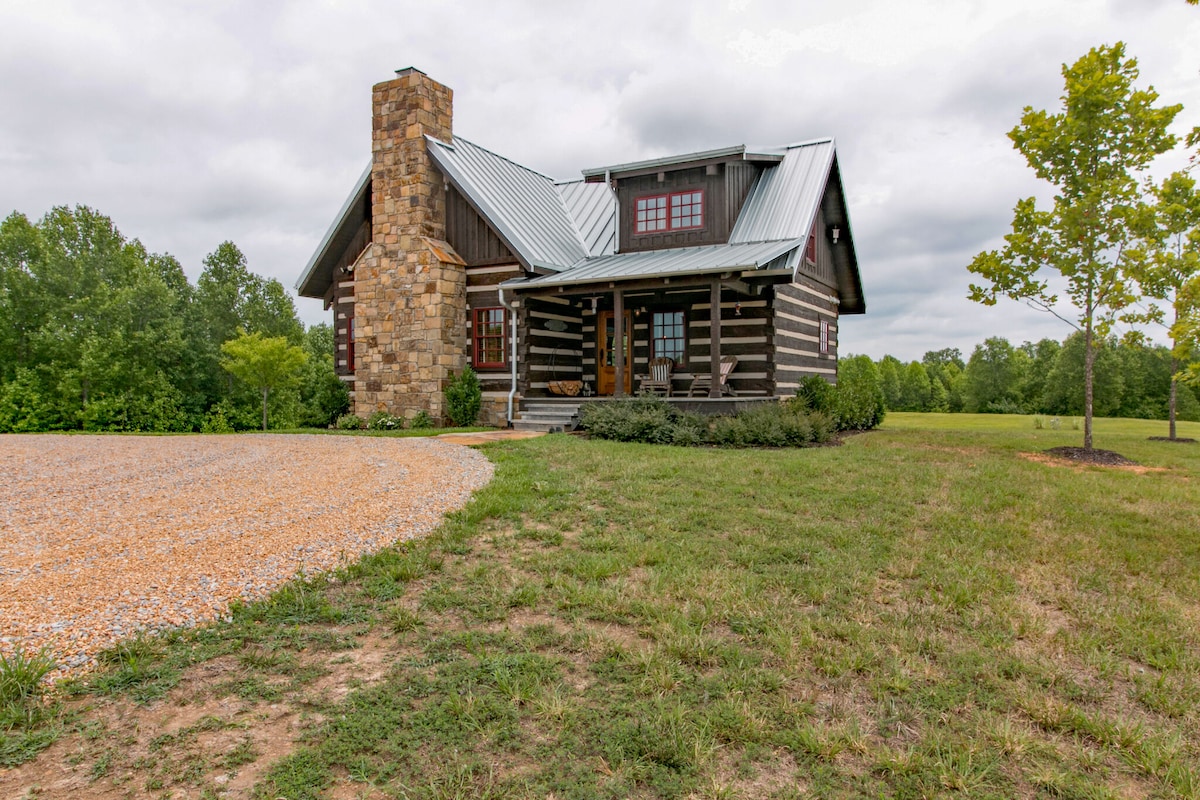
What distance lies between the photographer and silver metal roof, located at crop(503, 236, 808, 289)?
14.4 meters

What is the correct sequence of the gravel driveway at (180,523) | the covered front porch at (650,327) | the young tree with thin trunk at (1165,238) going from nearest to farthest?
the gravel driveway at (180,523)
the young tree with thin trunk at (1165,238)
the covered front porch at (650,327)

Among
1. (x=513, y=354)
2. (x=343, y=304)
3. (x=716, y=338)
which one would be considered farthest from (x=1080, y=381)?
(x=343, y=304)

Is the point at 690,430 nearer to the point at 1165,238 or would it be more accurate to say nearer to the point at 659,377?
the point at 659,377

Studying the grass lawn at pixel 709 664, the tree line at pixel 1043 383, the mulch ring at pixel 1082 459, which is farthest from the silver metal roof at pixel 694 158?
the tree line at pixel 1043 383

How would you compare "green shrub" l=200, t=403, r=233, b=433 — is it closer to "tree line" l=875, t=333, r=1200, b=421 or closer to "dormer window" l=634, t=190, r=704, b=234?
"dormer window" l=634, t=190, r=704, b=234

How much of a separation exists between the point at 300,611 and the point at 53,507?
180 inches

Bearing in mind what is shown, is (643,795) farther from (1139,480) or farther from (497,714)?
(1139,480)

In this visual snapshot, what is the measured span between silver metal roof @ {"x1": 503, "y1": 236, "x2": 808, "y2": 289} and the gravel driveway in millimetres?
5688

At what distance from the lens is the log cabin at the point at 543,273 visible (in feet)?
55.4

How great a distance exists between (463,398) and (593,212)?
752cm

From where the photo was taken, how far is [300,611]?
4.76 metres

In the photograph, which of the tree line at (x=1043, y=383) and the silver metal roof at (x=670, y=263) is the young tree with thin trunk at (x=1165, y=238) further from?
the tree line at (x=1043, y=383)

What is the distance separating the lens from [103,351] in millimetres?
22000

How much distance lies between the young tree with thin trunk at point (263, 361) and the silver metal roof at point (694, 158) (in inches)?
388
